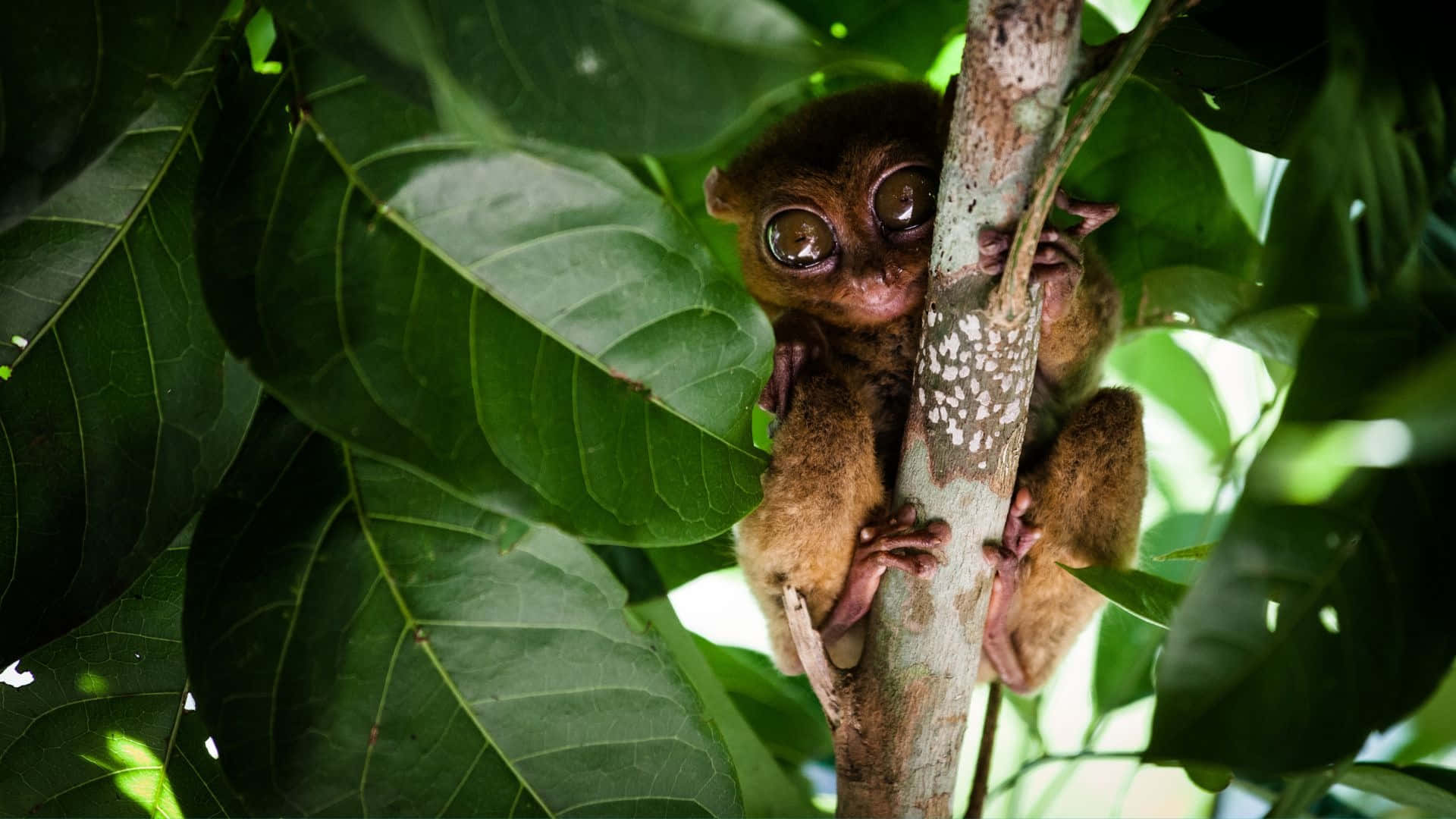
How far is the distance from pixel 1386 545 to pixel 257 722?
4.20 ft

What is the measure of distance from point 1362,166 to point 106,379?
148 cm

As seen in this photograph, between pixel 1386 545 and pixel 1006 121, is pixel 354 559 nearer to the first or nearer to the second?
pixel 1006 121

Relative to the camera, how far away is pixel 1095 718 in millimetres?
2434

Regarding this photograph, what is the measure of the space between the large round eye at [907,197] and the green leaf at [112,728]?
4.80ft

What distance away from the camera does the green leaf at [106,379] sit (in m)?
1.33

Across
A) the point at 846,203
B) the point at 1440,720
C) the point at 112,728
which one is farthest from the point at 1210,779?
the point at 112,728

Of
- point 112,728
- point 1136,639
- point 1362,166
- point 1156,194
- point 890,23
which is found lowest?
point 112,728

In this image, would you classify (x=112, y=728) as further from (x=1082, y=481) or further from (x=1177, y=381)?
(x=1177, y=381)

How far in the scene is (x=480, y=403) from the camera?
1.20 meters

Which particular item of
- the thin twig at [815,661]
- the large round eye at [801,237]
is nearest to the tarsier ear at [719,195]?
the large round eye at [801,237]

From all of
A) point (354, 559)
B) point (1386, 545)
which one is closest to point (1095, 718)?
point (1386, 545)

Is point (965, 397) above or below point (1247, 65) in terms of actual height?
below

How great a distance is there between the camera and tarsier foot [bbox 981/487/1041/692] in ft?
6.41

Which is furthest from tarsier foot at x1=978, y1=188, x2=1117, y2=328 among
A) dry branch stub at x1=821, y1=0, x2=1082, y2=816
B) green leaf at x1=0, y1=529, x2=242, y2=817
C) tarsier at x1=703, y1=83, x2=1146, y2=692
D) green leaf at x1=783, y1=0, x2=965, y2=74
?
green leaf at x1=0, y1=529, x2=242, y2=817
